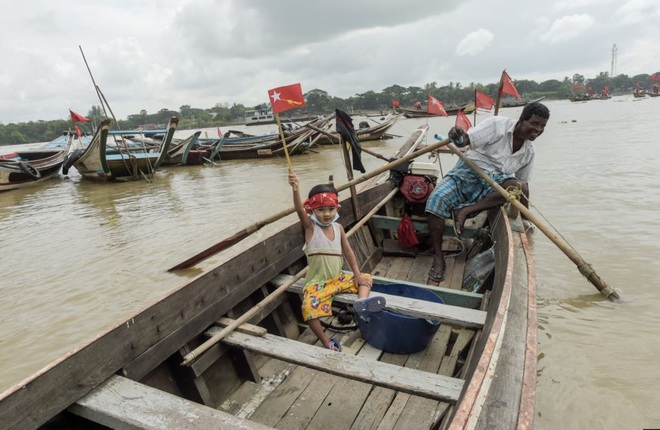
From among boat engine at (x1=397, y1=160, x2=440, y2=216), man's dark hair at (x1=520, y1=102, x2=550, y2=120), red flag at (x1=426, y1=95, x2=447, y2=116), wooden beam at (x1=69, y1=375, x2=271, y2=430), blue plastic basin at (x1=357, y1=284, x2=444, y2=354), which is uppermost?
red flag at (x1=426, y1=95, x2=447, y2=116)

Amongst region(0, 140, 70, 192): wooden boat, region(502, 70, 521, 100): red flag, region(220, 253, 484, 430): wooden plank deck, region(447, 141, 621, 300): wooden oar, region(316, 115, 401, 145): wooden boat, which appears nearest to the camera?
region(220, 253, 484, 430): wooden plank deck

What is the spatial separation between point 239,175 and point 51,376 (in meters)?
12.5

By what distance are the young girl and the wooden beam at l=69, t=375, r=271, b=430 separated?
1018 mm

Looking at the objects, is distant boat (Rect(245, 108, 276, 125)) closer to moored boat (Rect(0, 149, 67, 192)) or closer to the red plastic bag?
moored boat (Rect(0, 149, 67, 192))

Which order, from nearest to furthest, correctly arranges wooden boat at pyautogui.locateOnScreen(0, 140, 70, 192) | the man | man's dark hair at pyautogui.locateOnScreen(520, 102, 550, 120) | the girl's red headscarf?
the girl's red headscarf → man's dark hair at pyautogui.locateOnScreen(520, 102, 550, 120) → the man → wooden boat at pyautogui.locateOnScreen(0, 140, 70, 192)

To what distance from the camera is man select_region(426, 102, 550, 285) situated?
3449 millimetres

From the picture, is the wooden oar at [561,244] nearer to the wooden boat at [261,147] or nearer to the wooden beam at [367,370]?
the wooden beam at [367,370]

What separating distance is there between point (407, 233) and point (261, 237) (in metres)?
2.92

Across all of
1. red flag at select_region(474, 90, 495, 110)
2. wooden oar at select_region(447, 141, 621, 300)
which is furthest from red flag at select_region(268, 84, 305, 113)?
red flag at select_region(474, 90, 495, 110)

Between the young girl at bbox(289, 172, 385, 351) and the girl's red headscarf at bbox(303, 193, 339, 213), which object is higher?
the girl's red headscarf at bbox(303, 193, 339, 213)

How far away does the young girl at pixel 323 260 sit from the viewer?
97.5 inches

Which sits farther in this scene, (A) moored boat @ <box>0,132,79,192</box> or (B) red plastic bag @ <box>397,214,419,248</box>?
(A) moored boat @ <box>0,132,79,192</box>

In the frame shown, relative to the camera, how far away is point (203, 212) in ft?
27.3

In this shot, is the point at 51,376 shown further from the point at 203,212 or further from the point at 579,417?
the point at 203,212
